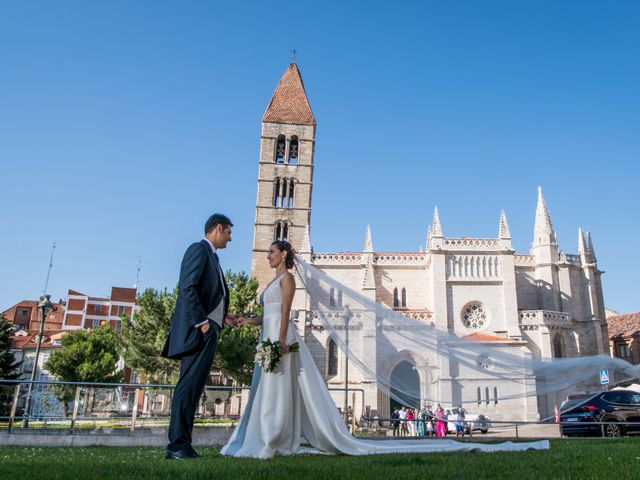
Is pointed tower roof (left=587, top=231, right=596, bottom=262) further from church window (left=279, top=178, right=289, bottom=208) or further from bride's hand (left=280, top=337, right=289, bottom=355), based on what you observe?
bride's hand (left=280, top=337, right=289, bottom=355)

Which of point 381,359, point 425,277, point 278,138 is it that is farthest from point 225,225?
point 278,138

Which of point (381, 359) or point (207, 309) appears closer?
point (207, 309)

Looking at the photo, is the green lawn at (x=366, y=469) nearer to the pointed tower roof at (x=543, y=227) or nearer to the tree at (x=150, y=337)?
the tree at (x=150, y=337)

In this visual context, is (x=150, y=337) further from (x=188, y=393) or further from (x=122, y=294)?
(x=122, y=294)

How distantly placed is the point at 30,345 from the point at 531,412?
50.1 m

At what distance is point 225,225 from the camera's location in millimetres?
5750

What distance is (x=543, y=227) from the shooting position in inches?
1571

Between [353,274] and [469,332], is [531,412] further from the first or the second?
[353,274]

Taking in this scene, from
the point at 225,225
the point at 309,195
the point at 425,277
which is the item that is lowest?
the point at 225,225

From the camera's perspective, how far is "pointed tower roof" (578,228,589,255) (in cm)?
4078

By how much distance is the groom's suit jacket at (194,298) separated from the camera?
16.5 ft

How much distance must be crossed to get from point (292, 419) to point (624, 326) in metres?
55.3

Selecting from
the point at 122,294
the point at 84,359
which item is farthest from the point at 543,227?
the point at 122,294

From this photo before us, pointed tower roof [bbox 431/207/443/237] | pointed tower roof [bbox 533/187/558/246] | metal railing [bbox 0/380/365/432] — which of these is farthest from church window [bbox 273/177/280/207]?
Result: metal railing [bbox 0/380/365/432]
